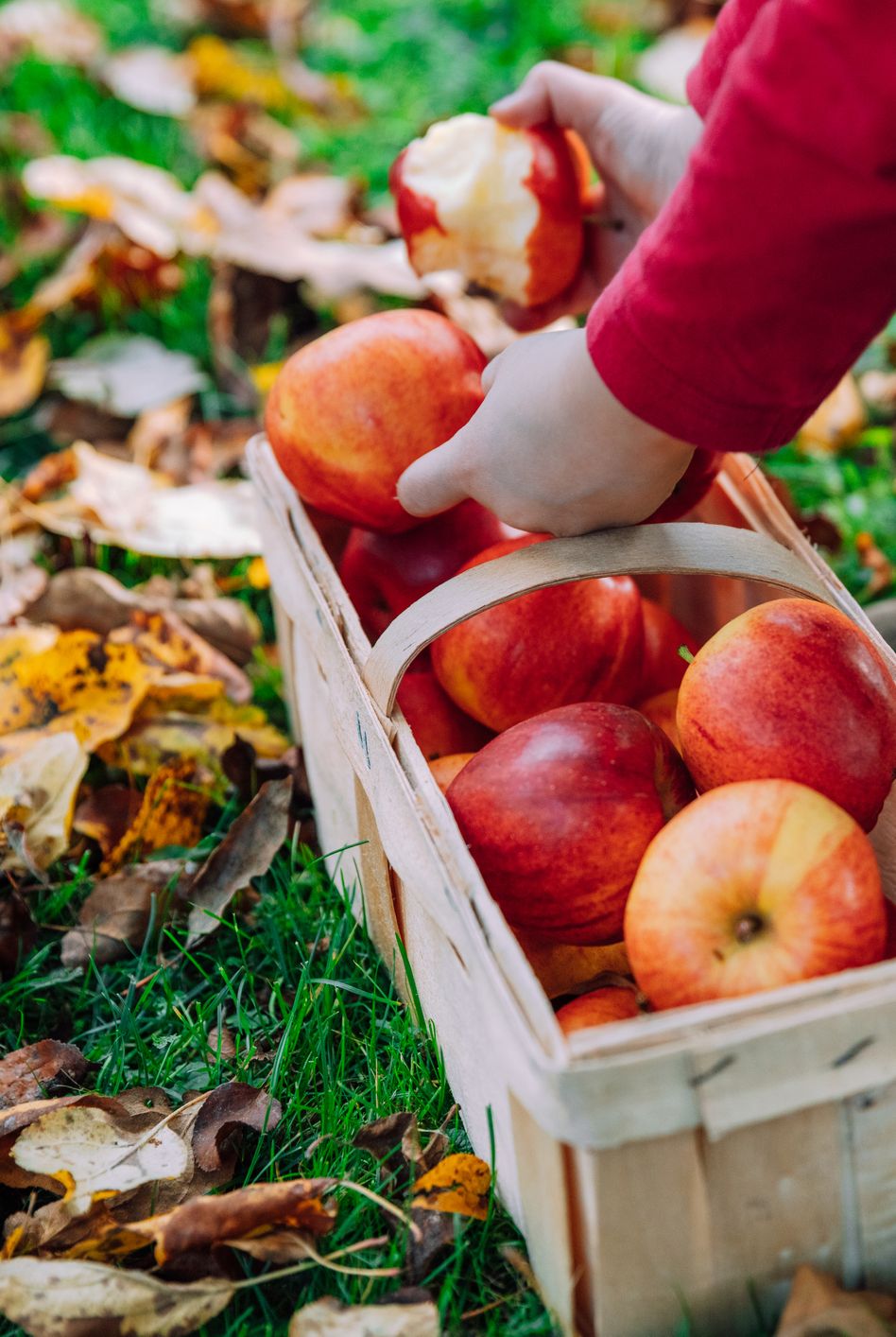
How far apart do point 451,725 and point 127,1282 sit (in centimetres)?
64

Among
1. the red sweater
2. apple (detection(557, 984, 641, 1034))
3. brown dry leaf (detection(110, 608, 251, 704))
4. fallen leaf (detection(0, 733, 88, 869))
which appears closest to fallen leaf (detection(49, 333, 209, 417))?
brown dry leaf (detection(110, 608, 251, 704))

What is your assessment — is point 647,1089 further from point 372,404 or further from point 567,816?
point 372,404

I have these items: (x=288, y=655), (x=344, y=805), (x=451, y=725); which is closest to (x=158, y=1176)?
(x=344, y=805)

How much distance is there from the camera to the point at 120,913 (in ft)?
4.86

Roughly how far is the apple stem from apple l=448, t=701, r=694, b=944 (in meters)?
0.15

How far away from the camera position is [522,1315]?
1.05 meters

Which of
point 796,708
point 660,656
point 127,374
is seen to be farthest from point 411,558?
point 127,374

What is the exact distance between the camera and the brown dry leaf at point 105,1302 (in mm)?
1007

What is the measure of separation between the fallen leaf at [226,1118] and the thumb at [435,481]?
60 cm

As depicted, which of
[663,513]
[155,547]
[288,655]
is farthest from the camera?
[155,547]

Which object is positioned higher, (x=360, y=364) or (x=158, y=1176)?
(x=360, y=364)

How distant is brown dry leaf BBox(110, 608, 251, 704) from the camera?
1810mm

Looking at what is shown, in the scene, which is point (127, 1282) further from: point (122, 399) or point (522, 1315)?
point (122, 399)

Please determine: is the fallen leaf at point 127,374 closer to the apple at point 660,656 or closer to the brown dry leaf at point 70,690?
the brown dry leaf at point 70,690
